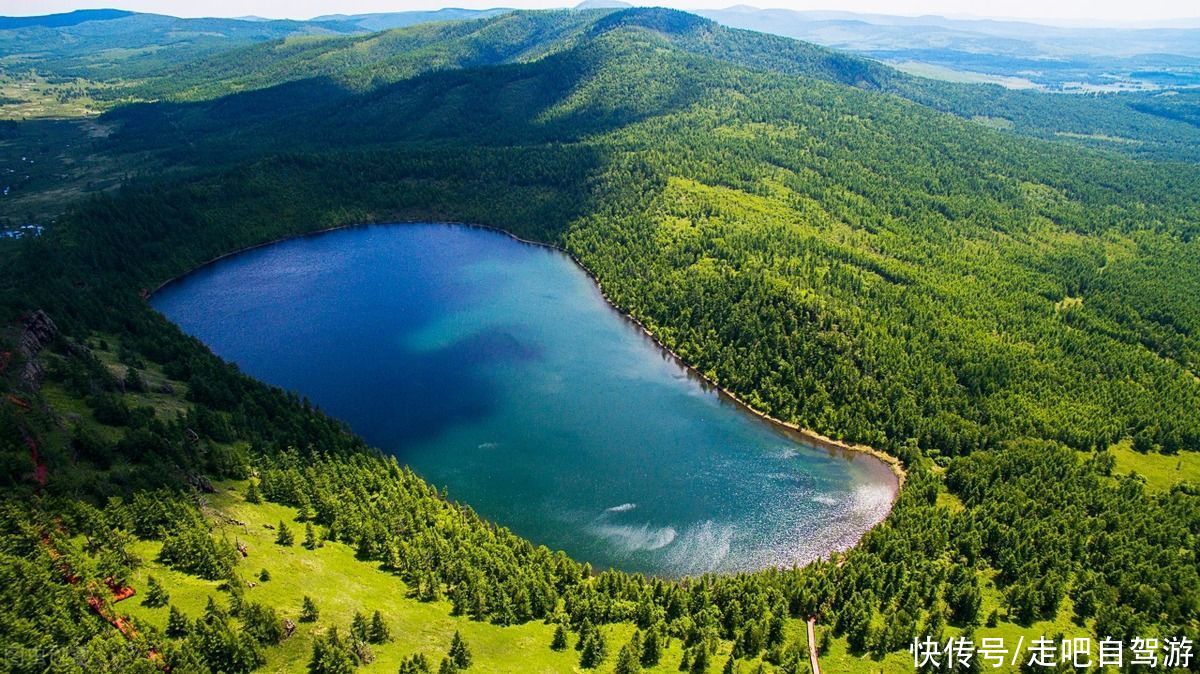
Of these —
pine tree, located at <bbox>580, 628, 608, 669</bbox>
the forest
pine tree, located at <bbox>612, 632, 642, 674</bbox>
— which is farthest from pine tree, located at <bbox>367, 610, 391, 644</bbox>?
pine tree, located at <bbox>612, 632, 642, 674</bbox>

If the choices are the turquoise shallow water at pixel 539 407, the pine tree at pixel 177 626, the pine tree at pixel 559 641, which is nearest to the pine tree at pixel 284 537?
the pine tree at pixel 177 626

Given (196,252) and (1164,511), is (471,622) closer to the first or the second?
(1164,511)

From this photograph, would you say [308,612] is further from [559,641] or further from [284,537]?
[559,641]

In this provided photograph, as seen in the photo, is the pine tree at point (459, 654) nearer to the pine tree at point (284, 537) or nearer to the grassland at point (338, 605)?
the grassland at point (338, 605)

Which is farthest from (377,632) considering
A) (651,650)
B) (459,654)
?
(651,650)

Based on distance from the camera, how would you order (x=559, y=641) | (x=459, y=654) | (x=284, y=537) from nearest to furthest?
(x=459, y=654) < (x=559, y=641) < (x=284, y=537)

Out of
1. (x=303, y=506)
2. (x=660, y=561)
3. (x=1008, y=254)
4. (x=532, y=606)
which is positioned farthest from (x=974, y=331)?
(x=303, y=506)

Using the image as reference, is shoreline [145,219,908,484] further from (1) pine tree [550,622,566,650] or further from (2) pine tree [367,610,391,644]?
(2) pine tree [367,610,391,644]
